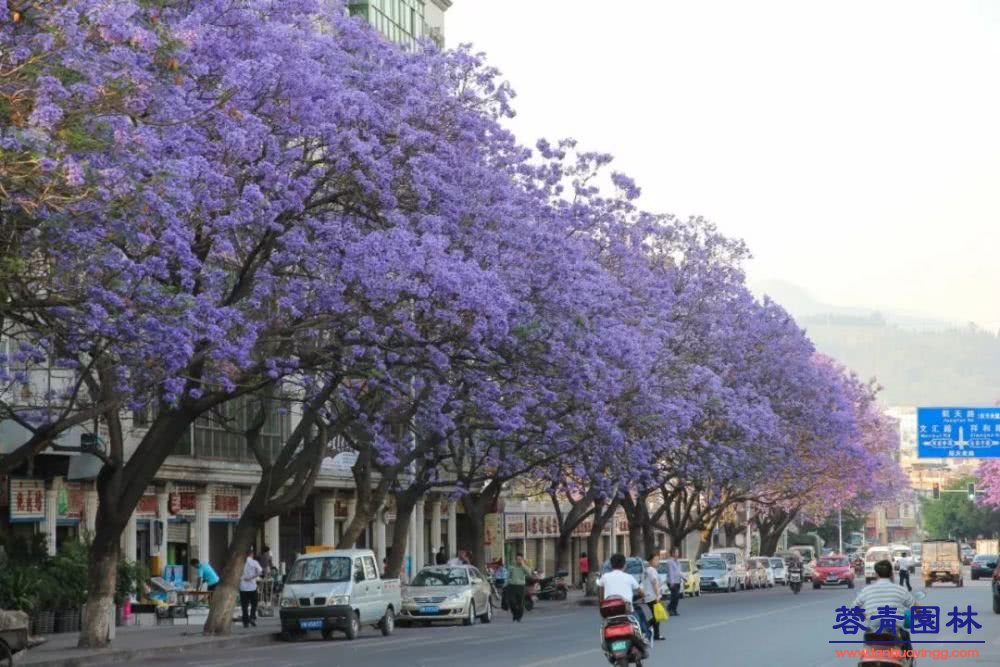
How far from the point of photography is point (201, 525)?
46.3 m

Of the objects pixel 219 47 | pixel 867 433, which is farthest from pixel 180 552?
pixel 867 433

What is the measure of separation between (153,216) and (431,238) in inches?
245

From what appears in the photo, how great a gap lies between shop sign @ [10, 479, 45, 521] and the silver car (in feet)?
27.7

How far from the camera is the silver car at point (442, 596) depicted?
39719 millimetres

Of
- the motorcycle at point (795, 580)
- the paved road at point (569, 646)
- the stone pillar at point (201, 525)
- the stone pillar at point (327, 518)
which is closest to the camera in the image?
the paved road at point (569, 646)

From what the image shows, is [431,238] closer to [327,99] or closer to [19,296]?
[327,99]

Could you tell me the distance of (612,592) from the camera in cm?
1977

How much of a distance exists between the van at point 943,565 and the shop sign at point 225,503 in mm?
30905

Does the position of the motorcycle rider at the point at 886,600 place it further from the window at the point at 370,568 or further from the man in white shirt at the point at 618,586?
the window at the point at 370,568

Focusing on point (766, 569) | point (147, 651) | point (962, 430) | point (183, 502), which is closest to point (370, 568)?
point (147, 651)

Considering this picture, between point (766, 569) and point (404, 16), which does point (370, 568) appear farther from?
point (766, 569)

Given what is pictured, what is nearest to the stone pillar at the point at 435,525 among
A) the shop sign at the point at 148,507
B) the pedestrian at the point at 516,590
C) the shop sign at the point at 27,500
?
the pedestrian at the point at 516,590

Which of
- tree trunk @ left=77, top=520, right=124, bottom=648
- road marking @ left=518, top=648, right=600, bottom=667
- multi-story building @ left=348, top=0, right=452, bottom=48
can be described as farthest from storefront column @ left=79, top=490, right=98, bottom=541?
multi-story building @ left=348, top=0, right=452, bottom=48

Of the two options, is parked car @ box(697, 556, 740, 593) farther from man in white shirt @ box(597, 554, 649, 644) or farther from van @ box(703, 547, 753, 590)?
man in white shirt @ box(597, 554, 649, 644)
